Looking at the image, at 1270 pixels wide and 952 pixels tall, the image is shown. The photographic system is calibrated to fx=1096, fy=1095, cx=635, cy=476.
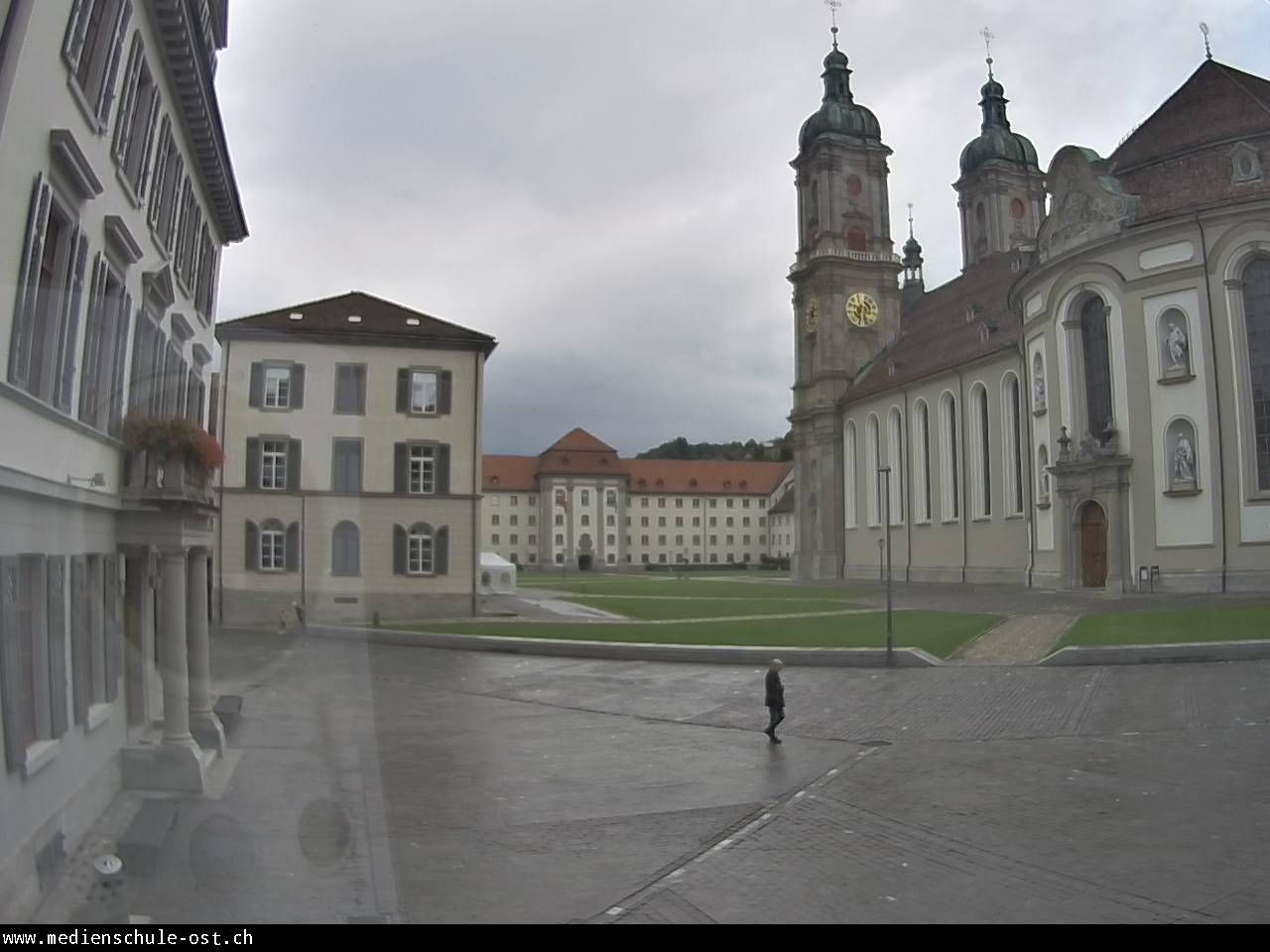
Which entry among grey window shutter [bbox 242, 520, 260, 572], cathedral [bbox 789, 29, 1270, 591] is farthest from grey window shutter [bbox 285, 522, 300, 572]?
cathedral [bbox 789, 29, 1270, 591]

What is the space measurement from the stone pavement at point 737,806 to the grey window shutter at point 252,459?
3.62 m

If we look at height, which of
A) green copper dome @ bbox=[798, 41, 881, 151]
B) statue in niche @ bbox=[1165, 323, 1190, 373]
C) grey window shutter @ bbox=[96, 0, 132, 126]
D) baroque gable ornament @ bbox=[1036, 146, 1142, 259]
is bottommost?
grey window shutter @ bbox=[96, 0, 132, 126]

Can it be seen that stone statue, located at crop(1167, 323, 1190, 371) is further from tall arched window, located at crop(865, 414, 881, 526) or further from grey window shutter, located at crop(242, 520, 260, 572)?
grey window shutter, located at crop(242, 520, 260, 572)

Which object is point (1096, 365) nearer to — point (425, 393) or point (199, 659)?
point (425, 393)

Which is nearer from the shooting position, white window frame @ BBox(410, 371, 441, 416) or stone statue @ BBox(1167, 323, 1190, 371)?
white window frame @ BBox(410, 371, 441, 416)

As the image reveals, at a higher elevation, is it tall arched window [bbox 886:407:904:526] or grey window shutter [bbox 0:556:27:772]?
tall arched window [bbox 886:407:904:526]

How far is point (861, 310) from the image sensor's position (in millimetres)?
74312

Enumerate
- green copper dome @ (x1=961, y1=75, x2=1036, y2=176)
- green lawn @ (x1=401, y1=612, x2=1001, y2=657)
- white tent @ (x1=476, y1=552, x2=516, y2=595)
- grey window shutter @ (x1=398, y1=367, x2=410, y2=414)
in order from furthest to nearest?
1. green copper dome @ (x1=961, y1=75, x2=1036, y2=176)
2. white tent @ (x1=476, y1=552, x2=516, y2=595)
3. green lawn @ (x1=401, y1=612, x2=1001, y2=657)
4. grey window shutter @ (x1=398, y1=367, x2=410, y2=414)

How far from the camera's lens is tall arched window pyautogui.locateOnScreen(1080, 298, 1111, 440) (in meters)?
40.9

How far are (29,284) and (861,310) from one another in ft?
229

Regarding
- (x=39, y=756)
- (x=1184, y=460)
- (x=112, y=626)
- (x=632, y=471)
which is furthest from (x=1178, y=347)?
(x=632, y=471)

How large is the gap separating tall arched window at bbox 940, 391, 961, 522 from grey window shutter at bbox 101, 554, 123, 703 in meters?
50.9

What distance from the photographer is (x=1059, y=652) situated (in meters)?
21.8
